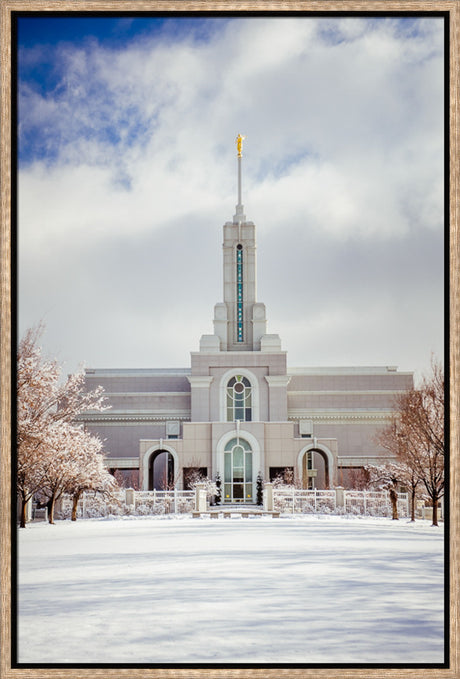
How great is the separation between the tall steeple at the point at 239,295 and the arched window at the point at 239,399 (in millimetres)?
2744

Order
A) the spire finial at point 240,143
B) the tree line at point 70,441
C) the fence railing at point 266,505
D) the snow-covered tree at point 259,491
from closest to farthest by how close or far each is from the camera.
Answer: the spire finial at point 240,143, the tree line at point 70,441, the fence railing at point 266,505, the snow-covered tree at point 259,491

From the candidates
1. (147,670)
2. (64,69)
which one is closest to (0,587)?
(147,670)

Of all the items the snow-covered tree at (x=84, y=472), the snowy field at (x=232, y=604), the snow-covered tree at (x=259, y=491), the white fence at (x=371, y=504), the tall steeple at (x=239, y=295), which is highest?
the tall steeple at (x=239, y=295)

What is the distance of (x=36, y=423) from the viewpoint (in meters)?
19.2

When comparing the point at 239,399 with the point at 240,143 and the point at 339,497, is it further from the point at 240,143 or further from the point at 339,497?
the point at 240,143

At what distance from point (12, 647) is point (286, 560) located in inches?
252

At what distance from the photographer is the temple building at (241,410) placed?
4225 cm

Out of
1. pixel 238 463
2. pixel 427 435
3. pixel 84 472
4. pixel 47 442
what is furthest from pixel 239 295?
Result: pixel 427 435

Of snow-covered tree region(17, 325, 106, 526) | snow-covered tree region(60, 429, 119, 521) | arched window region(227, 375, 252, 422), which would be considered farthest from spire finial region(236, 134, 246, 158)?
arched window region(227, 375, 252, 422)

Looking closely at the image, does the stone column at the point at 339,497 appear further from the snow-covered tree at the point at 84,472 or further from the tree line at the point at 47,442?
the snow-covered tree at the point at 84,472

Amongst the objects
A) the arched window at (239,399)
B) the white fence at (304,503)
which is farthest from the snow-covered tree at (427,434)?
→ the arched window at (239,399)

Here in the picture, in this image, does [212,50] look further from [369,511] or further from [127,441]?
[127,441]

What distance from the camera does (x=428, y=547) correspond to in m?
13.4

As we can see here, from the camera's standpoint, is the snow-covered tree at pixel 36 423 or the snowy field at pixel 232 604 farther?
the snow-covered tree at pixel 36 423
